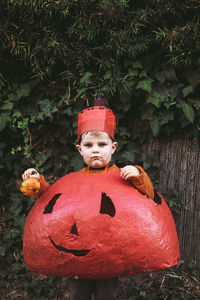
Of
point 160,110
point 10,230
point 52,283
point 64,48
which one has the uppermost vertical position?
point 64,48

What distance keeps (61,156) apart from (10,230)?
1253 millimetres

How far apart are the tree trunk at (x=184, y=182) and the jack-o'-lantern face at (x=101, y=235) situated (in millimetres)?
1442

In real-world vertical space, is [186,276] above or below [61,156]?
below

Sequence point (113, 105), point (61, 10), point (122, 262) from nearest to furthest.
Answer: point (122, 262), point (61, 10), point (113, 105)

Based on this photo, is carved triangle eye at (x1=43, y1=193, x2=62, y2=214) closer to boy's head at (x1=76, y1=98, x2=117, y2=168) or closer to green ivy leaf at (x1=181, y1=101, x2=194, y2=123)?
boy's head at (x1=76, y1=98, x2=117, y2=168)

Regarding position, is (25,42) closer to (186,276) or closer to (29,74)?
(29,74)

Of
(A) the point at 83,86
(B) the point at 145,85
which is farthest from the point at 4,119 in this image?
(B) the point at 145,85

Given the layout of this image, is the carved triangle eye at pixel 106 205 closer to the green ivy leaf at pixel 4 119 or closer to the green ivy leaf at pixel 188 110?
the green ivy leaf at pixel 188 110

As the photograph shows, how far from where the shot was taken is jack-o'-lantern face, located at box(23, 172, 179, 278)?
201cm

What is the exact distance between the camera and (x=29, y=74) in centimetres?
382

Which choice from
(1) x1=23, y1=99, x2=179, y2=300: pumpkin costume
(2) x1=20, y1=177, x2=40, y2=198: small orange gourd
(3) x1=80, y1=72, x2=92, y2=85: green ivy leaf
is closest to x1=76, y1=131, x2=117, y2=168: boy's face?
(1) x1=23, y1=99, x2=179, y2=300: pumpkin costume

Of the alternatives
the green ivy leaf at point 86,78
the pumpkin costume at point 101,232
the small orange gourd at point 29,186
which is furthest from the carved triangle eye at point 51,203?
the green ivy leaf at point 86,78

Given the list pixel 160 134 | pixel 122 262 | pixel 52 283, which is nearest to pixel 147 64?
pixel 160 134

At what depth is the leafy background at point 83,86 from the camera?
3.35 m
